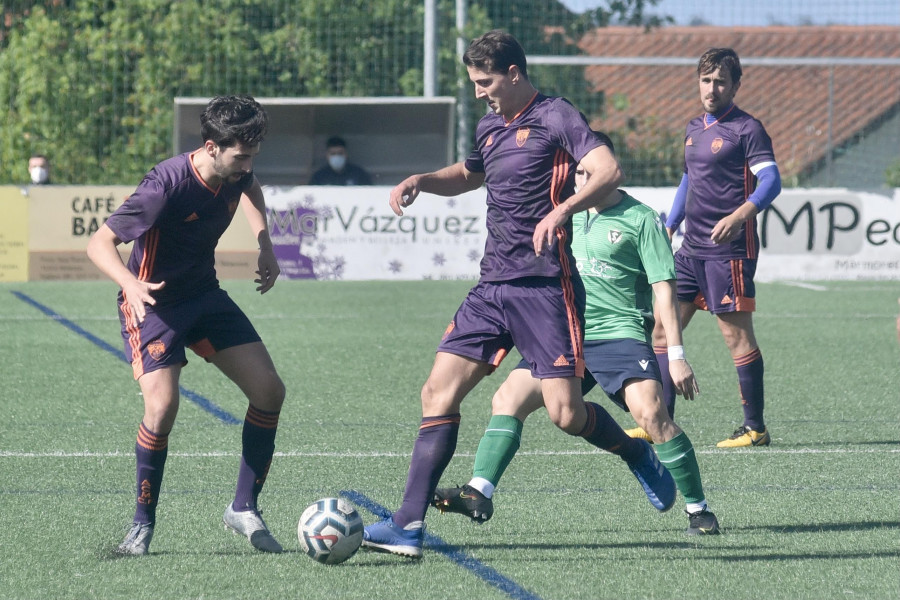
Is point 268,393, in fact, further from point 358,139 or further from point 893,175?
point 893,175

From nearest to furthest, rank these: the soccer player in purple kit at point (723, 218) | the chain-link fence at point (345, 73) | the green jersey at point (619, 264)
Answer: the green jersey at point (619, 264) → the soccer player in purple kit at point (723, 218) → the chain-link fence at point (345, 73)

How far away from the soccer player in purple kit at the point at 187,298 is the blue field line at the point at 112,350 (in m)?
1.15

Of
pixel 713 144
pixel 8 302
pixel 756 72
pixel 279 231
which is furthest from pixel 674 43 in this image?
pixel 713 144

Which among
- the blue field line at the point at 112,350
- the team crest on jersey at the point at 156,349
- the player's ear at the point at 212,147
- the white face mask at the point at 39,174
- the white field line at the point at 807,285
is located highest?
the player's ear at the point at 212,147

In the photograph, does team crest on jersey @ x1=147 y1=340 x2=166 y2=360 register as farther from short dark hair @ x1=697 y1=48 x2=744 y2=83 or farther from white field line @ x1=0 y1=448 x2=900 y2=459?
short dark hair @ x1=697 y1=48 x2=744 y2=83

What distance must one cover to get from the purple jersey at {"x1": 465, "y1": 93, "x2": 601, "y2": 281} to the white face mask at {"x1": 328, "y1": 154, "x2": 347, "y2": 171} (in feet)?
41.5

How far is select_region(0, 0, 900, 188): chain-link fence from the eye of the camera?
17875 millimetres

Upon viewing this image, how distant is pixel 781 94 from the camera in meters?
18.0

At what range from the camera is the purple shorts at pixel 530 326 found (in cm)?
467

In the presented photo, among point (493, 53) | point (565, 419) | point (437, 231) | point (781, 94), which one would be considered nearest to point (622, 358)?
point (565, 419)

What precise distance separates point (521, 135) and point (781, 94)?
46.3 feet

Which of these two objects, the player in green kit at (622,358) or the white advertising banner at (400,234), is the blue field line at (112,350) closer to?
the white advertising banner at (400,234)

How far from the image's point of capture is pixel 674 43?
22.0 m

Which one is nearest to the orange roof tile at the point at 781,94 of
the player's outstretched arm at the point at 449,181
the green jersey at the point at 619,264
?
the green jersey at the point at 619,264
